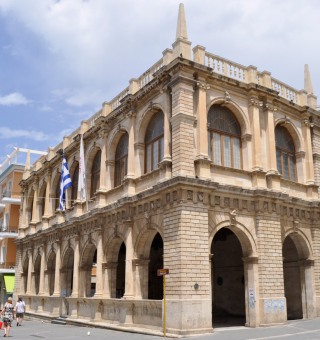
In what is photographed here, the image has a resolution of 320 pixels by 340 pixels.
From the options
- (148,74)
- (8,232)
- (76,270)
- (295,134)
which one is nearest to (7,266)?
(8,232)

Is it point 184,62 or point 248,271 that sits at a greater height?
point 184,62

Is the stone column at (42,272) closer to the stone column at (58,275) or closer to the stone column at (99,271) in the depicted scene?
the stone column at (58,275)

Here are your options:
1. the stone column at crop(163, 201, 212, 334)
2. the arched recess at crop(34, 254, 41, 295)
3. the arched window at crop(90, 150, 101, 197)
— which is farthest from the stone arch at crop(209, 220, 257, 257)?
the arched recess at crop(34, 254, 41, 295)

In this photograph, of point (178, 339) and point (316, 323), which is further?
point (316, 323)

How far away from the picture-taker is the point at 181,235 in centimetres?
1727

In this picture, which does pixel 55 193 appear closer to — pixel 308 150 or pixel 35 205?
pixel 35 205

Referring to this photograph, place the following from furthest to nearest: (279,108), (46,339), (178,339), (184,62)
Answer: (279,108) < (184,62) < (46,339) < (178,339)

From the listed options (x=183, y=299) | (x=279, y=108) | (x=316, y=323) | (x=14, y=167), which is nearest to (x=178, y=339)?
(x=183, y=299)

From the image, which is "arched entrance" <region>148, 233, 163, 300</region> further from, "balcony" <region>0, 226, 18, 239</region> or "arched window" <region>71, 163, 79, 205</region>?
"balcony" <region>0, 226, 18, 239</region>

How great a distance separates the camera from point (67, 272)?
93.9ft

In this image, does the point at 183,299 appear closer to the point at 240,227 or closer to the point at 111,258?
the point at 240,227

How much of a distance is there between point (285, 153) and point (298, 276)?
6.49 metres

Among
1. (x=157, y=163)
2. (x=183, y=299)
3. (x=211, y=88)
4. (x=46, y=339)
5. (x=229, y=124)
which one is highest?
(x=211, y=88)

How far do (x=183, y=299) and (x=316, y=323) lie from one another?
22.3 feet
